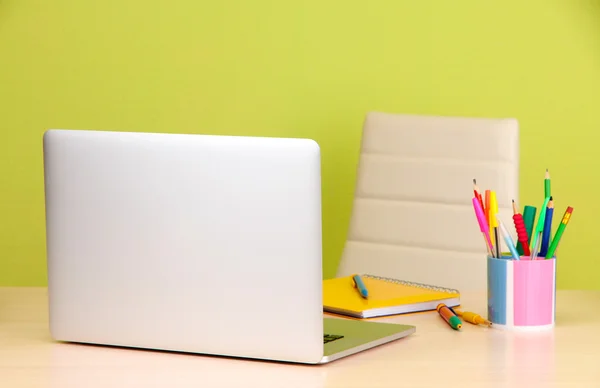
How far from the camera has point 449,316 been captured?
1.44m

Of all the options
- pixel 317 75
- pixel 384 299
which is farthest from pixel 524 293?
pixel 317 75

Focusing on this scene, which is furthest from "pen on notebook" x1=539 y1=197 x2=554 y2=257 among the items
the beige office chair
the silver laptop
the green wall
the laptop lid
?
the green wall

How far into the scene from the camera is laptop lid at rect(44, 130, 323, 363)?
1155mm

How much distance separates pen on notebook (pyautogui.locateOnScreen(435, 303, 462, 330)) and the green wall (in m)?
1.45

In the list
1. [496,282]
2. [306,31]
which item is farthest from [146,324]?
[306,31]

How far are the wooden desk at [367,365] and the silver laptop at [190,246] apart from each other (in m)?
0.03

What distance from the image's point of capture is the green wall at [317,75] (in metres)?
2.87

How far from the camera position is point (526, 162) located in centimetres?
288

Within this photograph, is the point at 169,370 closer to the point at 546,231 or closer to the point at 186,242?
the point at 186,242

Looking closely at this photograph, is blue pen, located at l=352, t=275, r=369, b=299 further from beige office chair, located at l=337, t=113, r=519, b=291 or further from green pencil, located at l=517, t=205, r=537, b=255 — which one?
beige office chair, located at l=337, t=113, r=519, b=291

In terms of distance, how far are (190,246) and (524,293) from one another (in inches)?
20.2

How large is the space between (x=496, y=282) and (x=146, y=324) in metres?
0.53

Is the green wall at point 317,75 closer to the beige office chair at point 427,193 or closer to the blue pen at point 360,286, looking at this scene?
the beige office chair at point 427,193

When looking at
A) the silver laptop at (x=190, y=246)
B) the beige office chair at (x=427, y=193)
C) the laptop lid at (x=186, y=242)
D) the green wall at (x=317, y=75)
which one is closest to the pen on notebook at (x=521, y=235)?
the silver laptop at (x=190, y=246)
